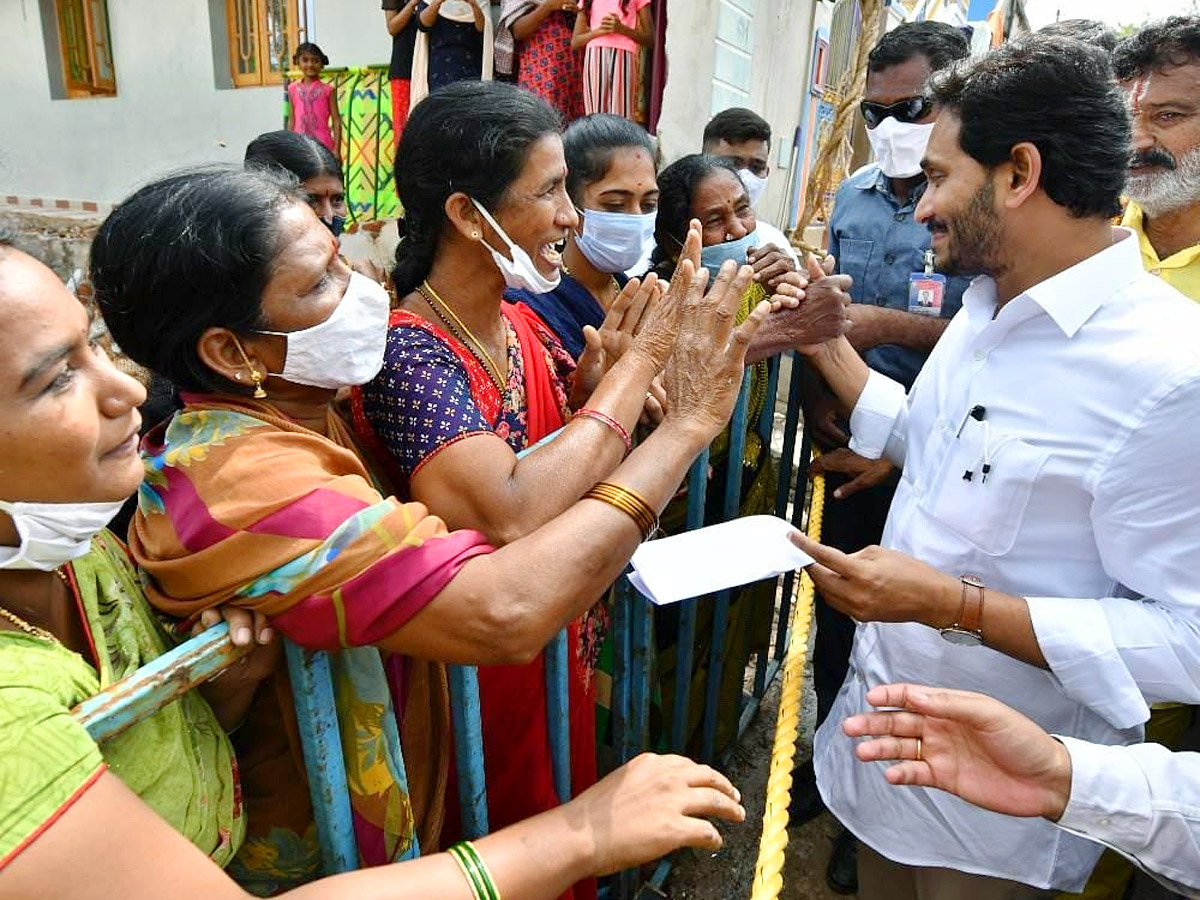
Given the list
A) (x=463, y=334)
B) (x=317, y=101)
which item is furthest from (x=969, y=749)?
(x=317, y=101)

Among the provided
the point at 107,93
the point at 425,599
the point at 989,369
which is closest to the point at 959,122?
the point at 989,369

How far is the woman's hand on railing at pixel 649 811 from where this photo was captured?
108 cm

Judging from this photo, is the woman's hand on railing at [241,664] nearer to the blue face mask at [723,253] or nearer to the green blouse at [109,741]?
the green blouse at [109,741]

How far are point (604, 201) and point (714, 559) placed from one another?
4.34 ft

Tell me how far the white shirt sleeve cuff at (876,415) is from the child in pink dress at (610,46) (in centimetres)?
292

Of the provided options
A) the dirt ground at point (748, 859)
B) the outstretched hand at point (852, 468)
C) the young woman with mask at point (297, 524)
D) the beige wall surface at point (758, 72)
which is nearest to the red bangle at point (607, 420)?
the young woman with mask at point (297, 524)

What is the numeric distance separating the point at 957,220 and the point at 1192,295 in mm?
1089

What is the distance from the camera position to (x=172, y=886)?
768 mm

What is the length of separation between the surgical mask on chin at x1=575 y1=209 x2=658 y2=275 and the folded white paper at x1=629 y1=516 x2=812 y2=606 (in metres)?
1.07

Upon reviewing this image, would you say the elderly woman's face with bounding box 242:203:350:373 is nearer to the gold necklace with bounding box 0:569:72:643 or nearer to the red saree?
the red saree

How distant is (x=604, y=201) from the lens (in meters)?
2.38

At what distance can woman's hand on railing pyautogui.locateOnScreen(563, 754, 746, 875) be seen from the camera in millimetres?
1079

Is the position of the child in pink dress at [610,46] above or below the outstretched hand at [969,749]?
above

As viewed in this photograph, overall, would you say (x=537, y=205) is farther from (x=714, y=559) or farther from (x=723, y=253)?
(x=723, y=253)
